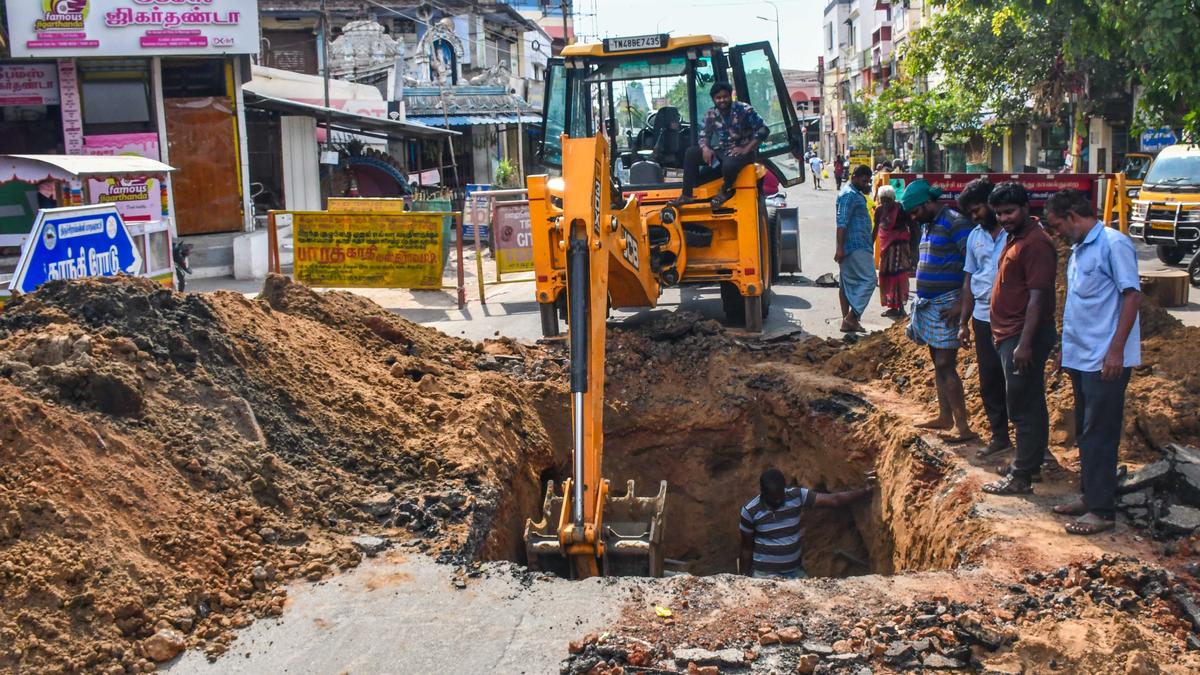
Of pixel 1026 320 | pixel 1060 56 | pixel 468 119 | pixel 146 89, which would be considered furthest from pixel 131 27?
pixel 1060 56

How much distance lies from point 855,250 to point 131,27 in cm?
1442

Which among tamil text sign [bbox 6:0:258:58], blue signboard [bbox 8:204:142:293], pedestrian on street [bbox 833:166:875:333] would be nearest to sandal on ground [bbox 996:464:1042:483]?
pedestrian on street [bbox 833:166:875:333]

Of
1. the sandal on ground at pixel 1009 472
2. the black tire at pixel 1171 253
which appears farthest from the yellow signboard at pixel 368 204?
the black tire at pixel 1171 253

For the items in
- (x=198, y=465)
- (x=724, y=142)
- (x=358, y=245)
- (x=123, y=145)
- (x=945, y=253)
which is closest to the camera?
(x=198, y=465)

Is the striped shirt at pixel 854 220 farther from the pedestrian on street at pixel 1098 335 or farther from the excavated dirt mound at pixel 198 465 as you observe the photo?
the pedestrian on street at pixel 1098 335

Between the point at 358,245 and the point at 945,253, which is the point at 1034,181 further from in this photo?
the point at 945,253

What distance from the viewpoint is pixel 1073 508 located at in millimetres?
6098

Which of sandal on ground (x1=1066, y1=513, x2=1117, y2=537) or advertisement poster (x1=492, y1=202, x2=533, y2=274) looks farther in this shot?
advertisement poster (x1=492, y1=202, x2=533, y2=274)

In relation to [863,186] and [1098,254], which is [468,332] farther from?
[1098,254]

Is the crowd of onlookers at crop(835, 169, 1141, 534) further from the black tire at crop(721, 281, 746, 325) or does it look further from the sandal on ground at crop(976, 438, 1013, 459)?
the black tire at crop(721, 281, 746, 325)

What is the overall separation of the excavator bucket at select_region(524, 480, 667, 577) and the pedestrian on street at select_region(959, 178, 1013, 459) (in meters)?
2.23

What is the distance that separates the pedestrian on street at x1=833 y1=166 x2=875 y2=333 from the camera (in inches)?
457

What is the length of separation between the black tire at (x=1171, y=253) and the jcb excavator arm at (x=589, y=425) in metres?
14.5

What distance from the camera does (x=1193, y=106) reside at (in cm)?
1166
